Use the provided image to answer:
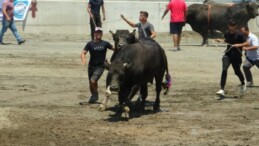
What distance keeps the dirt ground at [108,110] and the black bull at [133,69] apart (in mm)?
447

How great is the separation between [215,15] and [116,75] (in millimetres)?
14814

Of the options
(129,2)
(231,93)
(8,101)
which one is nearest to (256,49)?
(231,93)

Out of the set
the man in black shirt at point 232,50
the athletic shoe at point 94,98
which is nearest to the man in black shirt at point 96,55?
the athletic shoe at point 94,98

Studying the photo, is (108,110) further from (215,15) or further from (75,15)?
(75,15)

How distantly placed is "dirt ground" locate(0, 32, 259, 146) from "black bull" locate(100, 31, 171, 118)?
0.45 meters

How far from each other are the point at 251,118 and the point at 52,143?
4.27m

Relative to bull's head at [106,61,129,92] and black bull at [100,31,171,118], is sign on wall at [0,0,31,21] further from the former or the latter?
bull's head at [106,61,129,92]

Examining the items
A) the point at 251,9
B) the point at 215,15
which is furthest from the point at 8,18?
the point at 251,9

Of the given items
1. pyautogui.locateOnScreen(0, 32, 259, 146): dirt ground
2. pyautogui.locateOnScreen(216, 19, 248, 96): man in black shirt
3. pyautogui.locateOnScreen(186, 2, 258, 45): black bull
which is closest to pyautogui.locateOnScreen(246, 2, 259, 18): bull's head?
pyautogui.locateOnScreen(186, 2, 258, 45): black bull

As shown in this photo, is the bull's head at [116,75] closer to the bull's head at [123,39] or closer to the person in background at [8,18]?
the bull's head at [123,39]

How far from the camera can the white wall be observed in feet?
100

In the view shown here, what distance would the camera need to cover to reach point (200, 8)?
89.6 ft

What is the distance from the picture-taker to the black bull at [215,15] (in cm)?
2722

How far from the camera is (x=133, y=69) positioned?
13.4m
